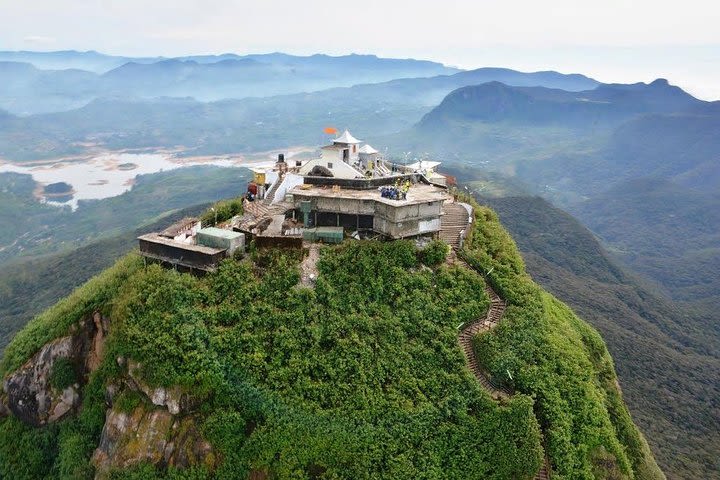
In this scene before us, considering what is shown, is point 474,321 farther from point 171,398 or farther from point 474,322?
point 171,398

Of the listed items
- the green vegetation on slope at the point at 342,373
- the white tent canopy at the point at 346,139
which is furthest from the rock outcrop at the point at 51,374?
the white tent canopy at the point at 346,139

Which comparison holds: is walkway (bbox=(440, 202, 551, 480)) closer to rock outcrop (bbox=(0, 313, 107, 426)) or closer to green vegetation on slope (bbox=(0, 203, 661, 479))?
green vegetation on slope (bbox=(0, 203, 661, 479))

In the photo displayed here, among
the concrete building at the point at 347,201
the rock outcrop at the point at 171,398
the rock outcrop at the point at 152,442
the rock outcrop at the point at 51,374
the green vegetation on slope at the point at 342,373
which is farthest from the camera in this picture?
the concrete building at the point at 347,201

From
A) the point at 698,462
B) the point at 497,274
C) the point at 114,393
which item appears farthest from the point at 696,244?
the point at 114,393

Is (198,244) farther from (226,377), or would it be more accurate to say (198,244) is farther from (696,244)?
(696,244)

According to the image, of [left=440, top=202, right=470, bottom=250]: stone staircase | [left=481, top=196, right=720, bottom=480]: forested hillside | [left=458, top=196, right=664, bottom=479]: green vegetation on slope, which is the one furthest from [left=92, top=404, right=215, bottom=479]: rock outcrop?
[left=481, top=196, right=720, bottom=480]: forested hillside

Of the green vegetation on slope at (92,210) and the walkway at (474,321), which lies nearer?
the walkway at (474,321)

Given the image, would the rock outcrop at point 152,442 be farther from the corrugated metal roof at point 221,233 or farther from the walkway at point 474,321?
the walkway at point 474,321
